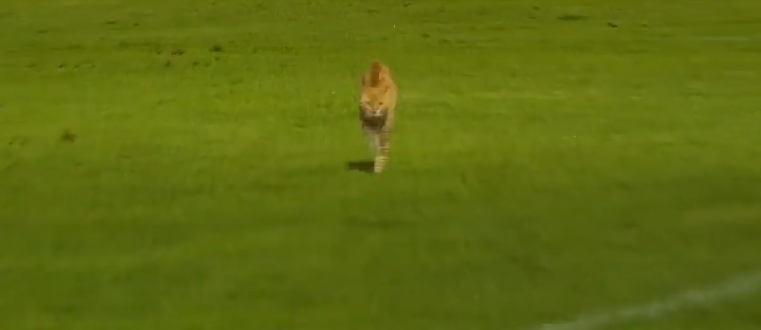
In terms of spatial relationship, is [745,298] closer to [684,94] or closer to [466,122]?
[466,122]

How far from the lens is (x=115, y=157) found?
195cm

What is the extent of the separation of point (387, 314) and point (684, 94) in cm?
136

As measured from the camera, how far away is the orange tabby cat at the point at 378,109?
1.83 metres

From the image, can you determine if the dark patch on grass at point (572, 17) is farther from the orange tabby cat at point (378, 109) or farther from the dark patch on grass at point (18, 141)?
the dark patch on grass at point (18, 141)

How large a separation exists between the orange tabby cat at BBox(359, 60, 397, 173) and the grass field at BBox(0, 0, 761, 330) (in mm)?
50

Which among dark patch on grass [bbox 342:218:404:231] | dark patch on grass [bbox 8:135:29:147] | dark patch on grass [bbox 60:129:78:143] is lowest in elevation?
dark patch on grass [bbox 8:135:29:147]

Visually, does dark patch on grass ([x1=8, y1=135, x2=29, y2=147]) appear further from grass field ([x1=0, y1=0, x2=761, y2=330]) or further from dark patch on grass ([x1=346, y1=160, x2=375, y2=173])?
dark patch on grass ([x1=346, y1=160, x2=375, y2=173])

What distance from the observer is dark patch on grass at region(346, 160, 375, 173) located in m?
1.82

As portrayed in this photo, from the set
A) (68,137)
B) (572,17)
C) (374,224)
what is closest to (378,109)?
(374,224)

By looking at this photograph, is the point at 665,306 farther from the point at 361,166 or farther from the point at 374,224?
the point at 361,166

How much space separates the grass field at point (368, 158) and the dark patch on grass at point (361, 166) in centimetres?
3

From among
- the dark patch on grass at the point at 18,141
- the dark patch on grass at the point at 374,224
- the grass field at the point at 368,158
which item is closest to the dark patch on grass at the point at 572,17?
the grass field at the point at 368,158

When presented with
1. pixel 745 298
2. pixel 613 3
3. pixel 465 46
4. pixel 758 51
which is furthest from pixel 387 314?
pixel 613 3

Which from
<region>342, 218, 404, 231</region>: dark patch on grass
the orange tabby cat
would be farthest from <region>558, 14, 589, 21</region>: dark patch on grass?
<region>342, 218, 404, 231</region>: dark patch on grass
